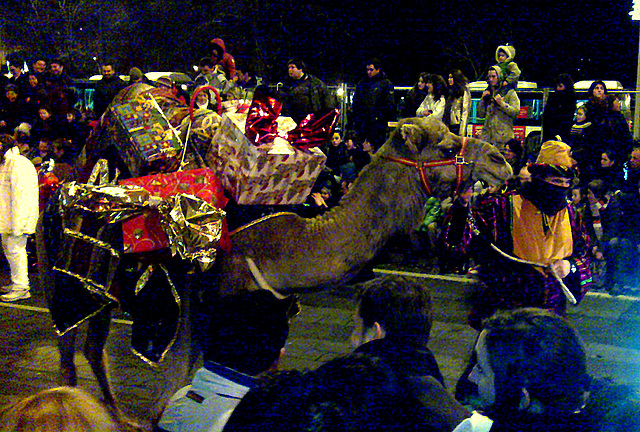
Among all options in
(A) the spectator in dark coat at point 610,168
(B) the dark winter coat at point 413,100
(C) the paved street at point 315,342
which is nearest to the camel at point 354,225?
(C) the paved street at point 315,342

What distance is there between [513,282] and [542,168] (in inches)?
30.0

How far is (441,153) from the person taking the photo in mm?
4844

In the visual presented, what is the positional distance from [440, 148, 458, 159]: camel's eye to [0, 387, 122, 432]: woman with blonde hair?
333cm

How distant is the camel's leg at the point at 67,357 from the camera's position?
503cm

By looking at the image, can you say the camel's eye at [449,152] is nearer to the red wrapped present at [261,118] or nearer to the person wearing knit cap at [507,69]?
the red wrapped present at [261,118]

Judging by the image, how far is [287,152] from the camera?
468cm

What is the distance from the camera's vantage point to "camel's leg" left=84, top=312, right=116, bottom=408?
5.10 m

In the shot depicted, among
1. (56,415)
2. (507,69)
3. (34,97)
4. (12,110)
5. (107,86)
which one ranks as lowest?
(12,110)

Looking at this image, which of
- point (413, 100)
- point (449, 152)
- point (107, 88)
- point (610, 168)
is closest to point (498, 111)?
point (413, 100)

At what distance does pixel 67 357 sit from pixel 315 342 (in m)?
2.62

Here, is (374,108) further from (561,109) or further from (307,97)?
(561,109)

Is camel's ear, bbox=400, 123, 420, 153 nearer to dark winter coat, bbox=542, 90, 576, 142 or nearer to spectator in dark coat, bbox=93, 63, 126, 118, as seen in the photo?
dark winter coat, bbox=542, 90, 576, 142

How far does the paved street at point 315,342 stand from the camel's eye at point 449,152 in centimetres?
Result: 102

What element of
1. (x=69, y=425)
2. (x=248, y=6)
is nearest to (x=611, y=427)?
(x=69, y=425)
